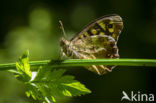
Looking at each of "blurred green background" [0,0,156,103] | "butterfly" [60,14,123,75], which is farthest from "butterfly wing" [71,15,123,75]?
"blurred green background" [0,0,156,103]

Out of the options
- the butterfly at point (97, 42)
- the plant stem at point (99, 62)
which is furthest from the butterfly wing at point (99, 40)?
the plant stem at point (99, 62)

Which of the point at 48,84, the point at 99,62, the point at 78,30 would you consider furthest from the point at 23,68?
the point at 78,30

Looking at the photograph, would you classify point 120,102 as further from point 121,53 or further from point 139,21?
point 139,21

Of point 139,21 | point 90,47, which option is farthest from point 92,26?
point 139,21

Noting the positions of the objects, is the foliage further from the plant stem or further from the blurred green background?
the blurred green background

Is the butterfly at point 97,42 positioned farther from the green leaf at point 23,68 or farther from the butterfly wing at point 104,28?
the green leaf at point 23,68
